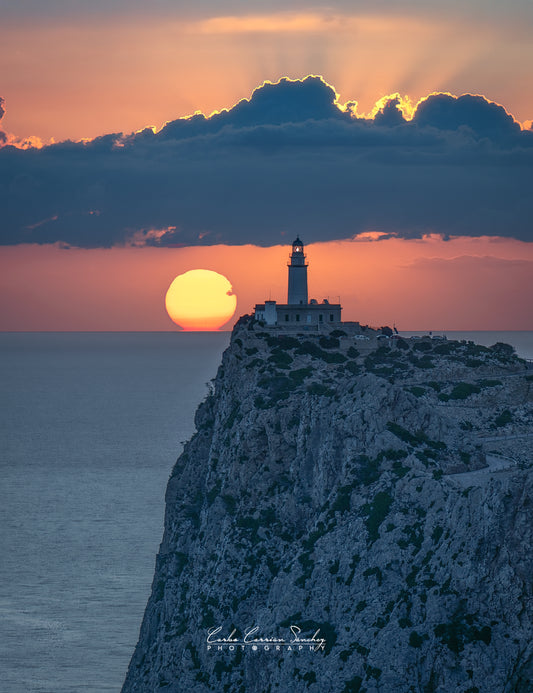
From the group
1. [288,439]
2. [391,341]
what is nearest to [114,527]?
[391,341]

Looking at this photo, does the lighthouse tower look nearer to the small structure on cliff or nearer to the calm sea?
the small structure on cliff

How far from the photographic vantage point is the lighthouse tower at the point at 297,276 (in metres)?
108

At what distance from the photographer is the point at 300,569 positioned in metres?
54.6

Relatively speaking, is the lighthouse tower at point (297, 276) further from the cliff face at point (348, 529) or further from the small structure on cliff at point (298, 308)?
the cliff face at point (348, 529)

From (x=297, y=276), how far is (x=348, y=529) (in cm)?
5718

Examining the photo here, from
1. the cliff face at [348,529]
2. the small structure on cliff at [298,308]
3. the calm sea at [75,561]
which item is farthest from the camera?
the small structure on cliff at [298,308]

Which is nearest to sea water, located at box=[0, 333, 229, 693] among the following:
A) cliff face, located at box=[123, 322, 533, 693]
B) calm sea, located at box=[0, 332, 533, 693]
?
calm sea, located at box=[0, 332, 533, 693]

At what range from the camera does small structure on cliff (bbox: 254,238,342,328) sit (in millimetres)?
104188

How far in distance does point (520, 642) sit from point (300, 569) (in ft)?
57.3

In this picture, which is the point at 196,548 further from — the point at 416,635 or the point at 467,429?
the point at 416,635

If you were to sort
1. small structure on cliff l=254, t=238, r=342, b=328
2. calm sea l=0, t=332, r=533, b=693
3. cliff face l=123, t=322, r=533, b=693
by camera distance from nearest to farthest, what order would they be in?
cliff face l=123, t=322, r=533, b=693 → calm sea l=0, t=332, r=533, b=693 → small structure on cliff l=254, t=238, r=342, b=328

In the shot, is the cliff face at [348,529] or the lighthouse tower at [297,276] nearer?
the cliff face at [348,529]

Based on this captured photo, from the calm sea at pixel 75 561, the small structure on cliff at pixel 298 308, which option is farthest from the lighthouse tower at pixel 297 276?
the calm sea at pixel 75 561

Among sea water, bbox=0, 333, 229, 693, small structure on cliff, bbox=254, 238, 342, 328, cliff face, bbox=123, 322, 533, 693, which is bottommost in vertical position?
sea water, bbox=0, 333, 229, 693
